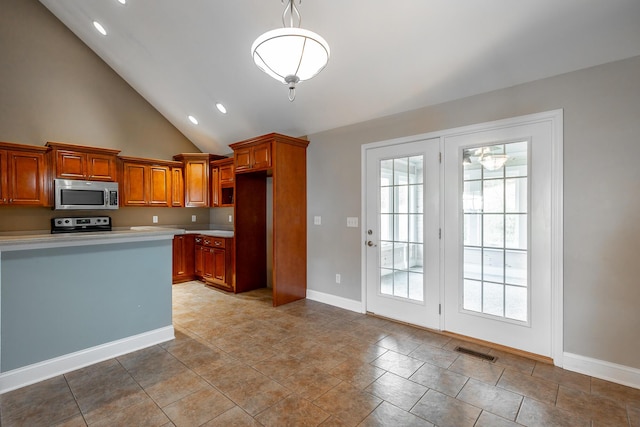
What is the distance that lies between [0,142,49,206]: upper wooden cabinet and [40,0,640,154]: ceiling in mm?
1939

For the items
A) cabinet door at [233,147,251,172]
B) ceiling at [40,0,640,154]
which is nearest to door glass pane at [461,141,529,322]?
ceiling at [40,0,640,154]

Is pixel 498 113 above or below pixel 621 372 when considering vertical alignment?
above

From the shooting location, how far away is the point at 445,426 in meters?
1.86

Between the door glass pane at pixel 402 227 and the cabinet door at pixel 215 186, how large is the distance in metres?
3.25

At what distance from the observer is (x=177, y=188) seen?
18.9 feet

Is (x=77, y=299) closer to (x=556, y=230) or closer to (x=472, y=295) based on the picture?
(x=472, y=295)

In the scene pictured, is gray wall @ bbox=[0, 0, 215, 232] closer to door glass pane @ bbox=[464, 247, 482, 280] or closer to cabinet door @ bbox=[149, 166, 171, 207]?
cabinet door @ bbox=[149, 166, 171, 207]

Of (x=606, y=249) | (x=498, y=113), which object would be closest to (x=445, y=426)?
(x=606, y=249)

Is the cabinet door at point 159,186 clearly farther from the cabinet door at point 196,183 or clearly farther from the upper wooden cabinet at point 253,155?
→ the upper wooden cabinet at point 253,155

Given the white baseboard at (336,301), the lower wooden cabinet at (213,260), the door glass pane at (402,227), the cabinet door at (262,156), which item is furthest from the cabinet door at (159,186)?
the door glass pane at (402,227)

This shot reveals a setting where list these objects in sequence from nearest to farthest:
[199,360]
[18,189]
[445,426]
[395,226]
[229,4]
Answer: [445,426], [199,360], [229,4], [395,226], [18,189]

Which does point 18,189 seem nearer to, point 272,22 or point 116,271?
point 116,271

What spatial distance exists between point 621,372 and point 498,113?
91.0 inches

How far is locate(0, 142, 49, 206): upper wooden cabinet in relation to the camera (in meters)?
4.04
